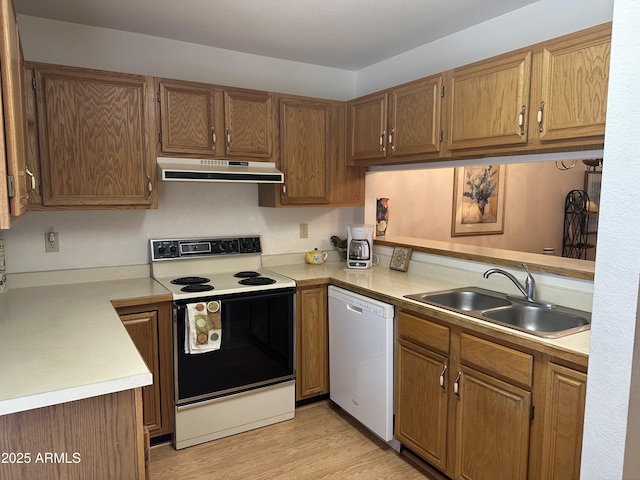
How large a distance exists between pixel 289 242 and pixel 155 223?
39.5 inches

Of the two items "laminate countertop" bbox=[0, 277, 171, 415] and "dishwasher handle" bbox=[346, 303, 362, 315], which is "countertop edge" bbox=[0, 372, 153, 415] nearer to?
"laminate countertop" bbox=[0, 277, 171, 415]

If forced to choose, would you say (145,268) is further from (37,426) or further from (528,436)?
(528,436)

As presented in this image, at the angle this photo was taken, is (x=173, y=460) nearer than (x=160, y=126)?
Yes

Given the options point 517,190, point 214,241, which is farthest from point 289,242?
point 517,190

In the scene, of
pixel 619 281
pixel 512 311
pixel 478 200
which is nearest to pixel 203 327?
pixel 512 311

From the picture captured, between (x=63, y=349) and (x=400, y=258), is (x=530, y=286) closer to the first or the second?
(x=400, y=258)

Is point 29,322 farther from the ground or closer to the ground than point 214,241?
closer to the ground

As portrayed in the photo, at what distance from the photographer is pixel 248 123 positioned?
2941 mm

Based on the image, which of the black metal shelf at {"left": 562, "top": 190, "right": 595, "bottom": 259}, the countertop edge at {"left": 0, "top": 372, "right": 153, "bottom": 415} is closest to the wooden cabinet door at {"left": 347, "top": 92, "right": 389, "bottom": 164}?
the countertop edge at {"left": 0, "top": 372, "right": 153, "bottom": 415}

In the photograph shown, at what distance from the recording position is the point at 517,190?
4.89 m

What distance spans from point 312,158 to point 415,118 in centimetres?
81

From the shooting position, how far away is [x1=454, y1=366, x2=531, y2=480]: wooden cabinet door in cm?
183

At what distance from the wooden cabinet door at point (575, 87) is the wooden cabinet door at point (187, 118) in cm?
183

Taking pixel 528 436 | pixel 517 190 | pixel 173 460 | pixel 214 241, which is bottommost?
pixel 173 460
